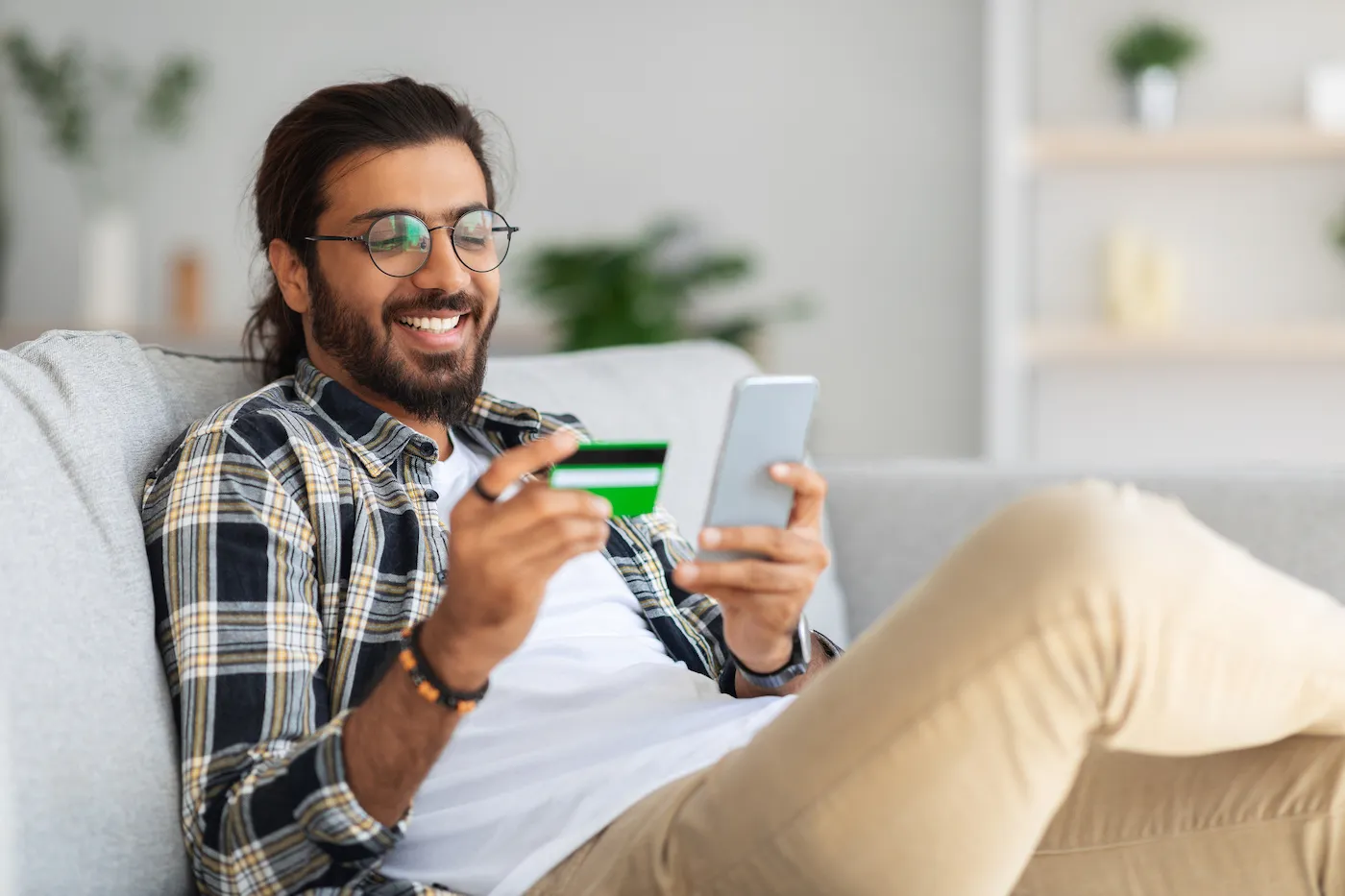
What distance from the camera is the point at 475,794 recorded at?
1189 millimetres

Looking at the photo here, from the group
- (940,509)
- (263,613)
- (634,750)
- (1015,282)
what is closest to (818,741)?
(634,750)

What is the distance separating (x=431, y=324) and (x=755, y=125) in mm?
2927

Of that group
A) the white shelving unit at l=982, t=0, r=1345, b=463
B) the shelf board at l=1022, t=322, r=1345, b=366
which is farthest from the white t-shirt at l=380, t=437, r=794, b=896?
the shelf board at l=1022, t=322, r=1345, b=366

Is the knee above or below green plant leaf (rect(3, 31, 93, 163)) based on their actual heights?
below

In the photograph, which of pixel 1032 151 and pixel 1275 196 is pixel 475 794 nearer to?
pixel 1032 151

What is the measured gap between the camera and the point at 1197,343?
373 centimetres

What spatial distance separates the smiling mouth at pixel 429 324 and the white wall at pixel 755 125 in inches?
107

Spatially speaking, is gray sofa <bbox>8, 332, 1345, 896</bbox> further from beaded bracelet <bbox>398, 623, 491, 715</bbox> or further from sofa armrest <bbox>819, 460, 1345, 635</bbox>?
sofa armrest <bbox>819, 460, 1345, 635</bbox>

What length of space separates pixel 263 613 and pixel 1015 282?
2915 millimetres

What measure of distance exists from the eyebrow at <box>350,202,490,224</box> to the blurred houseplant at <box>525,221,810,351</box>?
2.07 metres

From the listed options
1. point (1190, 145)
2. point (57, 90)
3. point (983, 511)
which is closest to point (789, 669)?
point (983, 511)

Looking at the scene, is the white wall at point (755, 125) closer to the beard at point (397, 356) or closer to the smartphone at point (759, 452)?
the beard at point (397, 356)

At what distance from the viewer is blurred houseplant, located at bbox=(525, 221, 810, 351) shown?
138 inches

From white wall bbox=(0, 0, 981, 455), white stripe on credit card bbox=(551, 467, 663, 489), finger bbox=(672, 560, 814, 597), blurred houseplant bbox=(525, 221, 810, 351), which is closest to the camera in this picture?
white stripe on credit card bbox=(551, 467, 663, 489)
